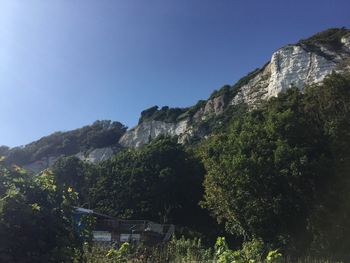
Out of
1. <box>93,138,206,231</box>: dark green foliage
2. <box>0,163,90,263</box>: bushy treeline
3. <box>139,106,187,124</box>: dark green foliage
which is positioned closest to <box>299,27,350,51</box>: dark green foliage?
<box>93,138,206,231</box>: dark green foliage

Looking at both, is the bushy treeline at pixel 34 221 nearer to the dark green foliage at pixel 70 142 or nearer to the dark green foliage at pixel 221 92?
the dark green foliage at pixel 221 92

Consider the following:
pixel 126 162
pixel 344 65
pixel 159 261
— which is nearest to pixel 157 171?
pixel 126 162

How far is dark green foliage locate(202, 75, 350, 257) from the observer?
78.4ft

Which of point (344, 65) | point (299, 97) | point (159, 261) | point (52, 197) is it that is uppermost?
point (344, 65)

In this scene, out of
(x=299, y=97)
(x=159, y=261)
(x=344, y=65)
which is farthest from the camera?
(x=344, y=65)

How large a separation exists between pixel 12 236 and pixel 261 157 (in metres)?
20.1

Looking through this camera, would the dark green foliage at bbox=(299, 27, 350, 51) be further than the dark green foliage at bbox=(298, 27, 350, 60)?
Yes

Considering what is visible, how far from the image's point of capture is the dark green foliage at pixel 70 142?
10006 cm

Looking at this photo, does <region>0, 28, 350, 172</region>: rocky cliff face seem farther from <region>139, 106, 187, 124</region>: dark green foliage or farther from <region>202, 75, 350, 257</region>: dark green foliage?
<region>202, 75, 350, 257</region>: dark green foliage

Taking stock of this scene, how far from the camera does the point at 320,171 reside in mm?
23906

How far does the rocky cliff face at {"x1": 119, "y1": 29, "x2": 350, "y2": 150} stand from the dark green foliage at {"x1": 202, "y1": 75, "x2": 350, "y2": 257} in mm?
27220

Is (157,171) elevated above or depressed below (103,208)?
above

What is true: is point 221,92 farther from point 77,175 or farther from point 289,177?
point 289,177

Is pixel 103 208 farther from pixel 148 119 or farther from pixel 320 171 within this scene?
pixel 148 119
